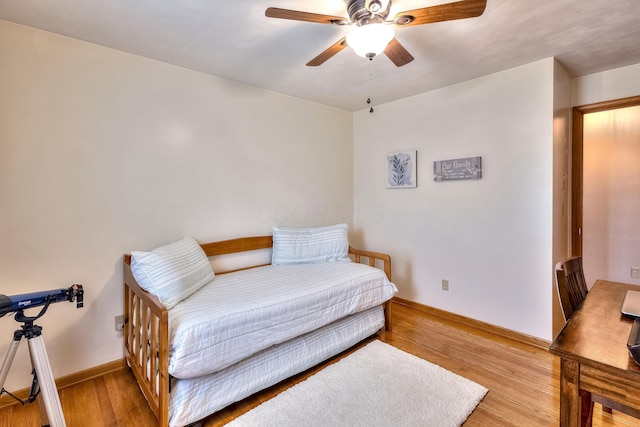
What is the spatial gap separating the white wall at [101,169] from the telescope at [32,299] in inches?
25.1

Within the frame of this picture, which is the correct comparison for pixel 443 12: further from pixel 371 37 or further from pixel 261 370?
pixel 261 370

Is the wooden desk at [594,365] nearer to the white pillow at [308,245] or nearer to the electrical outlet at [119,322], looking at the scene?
the white pillow at [308,245]

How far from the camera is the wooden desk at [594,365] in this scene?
2.89ft

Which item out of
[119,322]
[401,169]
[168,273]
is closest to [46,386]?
[168,273]

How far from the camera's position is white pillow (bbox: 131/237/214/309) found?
1791 mm

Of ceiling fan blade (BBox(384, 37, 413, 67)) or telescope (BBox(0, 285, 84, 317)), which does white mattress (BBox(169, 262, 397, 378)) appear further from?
ceiling fan blade (BBox(384, 37, 413, 67))

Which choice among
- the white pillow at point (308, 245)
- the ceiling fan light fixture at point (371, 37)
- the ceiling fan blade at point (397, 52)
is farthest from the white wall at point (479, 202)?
the ceiling fan light fixture at point (371, 37)

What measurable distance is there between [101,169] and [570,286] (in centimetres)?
300

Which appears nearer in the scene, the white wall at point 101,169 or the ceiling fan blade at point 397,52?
the ceiling fan blade at point 397,52

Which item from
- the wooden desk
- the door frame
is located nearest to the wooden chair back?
the wooden desk

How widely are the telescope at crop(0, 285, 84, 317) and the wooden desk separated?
210cm

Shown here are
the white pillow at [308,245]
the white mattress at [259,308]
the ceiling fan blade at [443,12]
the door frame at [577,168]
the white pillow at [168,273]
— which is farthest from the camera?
the white pillow at [308,245]

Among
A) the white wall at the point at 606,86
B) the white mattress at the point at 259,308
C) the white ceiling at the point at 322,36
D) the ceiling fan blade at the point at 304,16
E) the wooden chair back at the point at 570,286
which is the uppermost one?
the white ceiling at the point at 322,36

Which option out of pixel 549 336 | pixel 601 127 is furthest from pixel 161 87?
pixel 601 127
